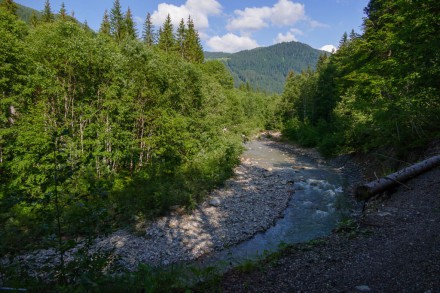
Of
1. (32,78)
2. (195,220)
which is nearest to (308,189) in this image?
(195,220)

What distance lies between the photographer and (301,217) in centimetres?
1330

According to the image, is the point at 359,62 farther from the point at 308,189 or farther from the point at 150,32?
the point at 150,32

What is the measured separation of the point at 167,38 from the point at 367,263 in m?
48.6

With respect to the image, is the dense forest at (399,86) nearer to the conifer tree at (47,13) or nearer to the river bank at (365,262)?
the river bank at (365,262)

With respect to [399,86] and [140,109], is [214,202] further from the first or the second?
[399,86]

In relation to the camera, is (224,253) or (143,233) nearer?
(224,253)

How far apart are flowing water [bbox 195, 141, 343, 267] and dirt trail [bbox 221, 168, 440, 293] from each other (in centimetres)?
121

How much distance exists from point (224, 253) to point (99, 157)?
10672 millimetres

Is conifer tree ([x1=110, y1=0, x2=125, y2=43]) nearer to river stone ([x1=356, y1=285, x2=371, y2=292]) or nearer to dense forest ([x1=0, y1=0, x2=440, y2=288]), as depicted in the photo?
dense forest ([x1=0, y1=0, x2=440, y2=288])

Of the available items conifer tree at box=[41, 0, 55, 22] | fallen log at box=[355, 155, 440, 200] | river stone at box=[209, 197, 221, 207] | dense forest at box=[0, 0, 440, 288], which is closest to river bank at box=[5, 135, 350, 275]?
river stone at box=[209, 197, 221, 207]

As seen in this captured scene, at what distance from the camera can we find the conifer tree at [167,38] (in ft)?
152

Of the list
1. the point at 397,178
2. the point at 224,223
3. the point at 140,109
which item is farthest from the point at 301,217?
the point at 140,109

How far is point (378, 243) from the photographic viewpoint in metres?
6.34

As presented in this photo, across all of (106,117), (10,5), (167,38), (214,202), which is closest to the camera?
(214,202)
